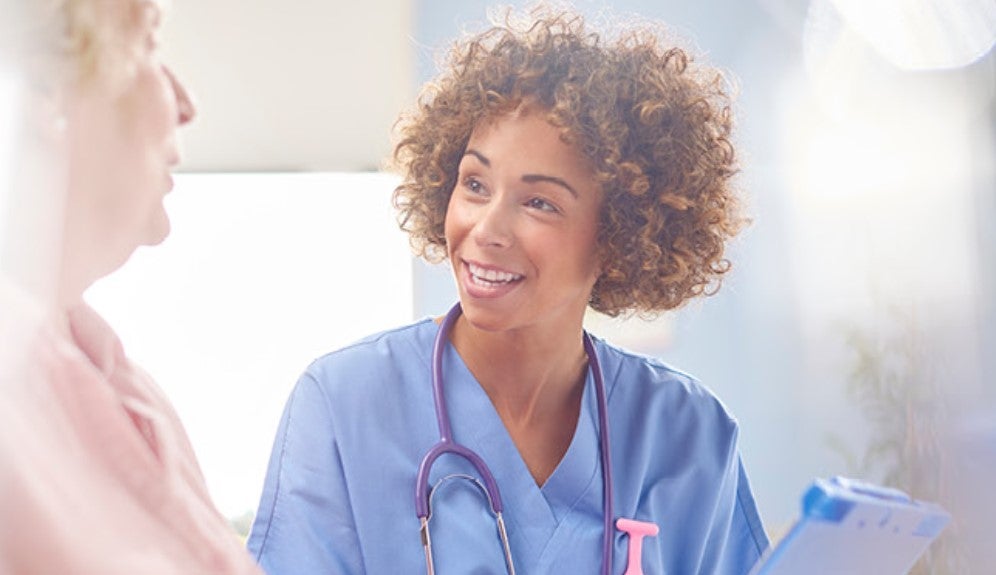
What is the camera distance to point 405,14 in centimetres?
107

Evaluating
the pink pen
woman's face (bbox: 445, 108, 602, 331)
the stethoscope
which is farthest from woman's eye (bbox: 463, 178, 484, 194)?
the pink pen

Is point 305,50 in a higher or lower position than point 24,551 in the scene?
higher

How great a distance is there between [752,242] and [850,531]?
554mm

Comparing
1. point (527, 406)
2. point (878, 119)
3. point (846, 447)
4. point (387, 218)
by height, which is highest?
point (878, 119)

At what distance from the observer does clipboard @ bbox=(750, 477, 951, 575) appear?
0.73 meters

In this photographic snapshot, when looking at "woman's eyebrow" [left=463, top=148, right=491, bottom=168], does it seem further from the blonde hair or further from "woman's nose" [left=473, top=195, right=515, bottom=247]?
the blonde hair

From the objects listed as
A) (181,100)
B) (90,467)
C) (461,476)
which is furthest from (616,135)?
(90,467)

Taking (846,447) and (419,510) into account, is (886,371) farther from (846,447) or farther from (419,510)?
(419,510)

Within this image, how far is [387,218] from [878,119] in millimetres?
752

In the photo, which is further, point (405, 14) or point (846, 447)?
point (846, 447)

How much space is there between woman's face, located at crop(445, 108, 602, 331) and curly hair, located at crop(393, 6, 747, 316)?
2cm

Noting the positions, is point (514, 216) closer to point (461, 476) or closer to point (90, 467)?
point (461, 476)

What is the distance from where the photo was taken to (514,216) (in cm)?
88

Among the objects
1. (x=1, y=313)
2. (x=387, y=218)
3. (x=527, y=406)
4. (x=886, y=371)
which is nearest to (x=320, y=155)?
(x=387, y=218)
